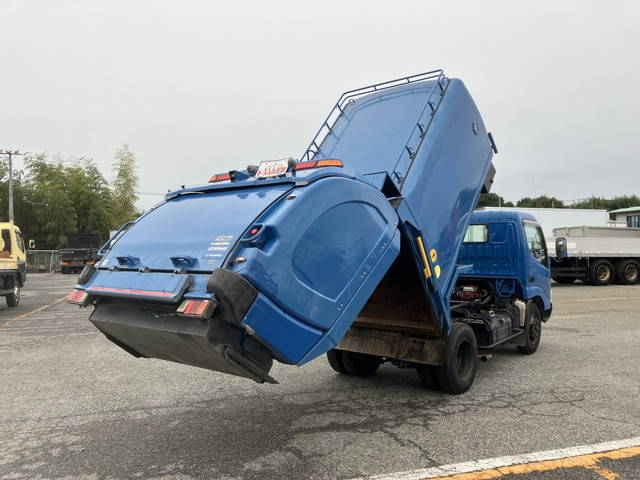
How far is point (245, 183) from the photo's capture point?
4238 mm

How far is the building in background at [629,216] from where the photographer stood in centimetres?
5699

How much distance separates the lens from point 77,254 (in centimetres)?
3316

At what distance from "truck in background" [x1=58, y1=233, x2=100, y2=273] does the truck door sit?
29774mm

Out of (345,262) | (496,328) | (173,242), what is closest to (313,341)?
(345,262)

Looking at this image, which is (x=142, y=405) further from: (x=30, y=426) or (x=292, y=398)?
(x=292, y=398)

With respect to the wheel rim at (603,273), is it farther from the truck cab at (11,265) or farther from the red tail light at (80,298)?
the red tail light at (80,298)

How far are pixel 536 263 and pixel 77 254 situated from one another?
31.7 m

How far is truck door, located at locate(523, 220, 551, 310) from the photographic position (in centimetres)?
757

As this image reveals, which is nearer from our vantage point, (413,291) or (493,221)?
(413,291)

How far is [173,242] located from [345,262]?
133 cm

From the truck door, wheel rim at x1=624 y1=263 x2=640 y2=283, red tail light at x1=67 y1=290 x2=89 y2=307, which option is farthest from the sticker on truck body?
wheel rim at x1=624 y1=263 x2=640 y2=283

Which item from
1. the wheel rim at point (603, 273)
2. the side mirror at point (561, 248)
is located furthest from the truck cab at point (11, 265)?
the wheel rim at point (603, 273)

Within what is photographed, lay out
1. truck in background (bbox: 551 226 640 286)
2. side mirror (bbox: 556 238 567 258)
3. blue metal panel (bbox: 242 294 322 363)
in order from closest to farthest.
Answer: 1. blue metal panel (bbox: 242 294 322 363)
2. side mirror (bbox: 556 238 567 258)
3. truck in background (bbox: 551 226 640 286)

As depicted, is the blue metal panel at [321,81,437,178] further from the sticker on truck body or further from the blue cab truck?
the sticker on truck body
